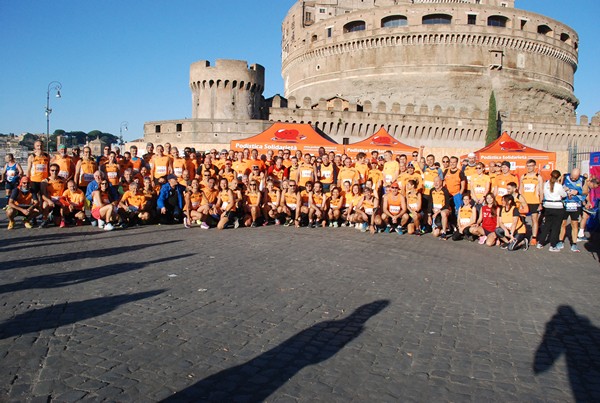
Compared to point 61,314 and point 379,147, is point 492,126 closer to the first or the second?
point 379,147

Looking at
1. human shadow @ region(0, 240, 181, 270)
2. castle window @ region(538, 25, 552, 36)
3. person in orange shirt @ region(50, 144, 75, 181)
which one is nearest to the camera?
human shadow @ region(0, 240, 181, 270)

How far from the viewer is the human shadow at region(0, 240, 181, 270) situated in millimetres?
6758

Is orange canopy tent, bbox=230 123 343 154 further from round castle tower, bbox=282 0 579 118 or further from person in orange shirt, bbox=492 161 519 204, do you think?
round castle tower, bbox=282 0 579 118

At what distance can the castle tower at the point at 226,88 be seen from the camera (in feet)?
129

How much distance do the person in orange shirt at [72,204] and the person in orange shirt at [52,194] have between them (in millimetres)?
156

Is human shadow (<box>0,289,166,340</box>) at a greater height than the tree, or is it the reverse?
the tree

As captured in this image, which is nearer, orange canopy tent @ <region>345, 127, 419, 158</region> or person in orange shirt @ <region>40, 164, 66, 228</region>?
person in orange shirt @ <region>40, 164, 66, 228</region>

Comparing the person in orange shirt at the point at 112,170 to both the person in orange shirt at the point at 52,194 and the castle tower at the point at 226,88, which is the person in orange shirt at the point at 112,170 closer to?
the person in orange shirt at the point at 52,194

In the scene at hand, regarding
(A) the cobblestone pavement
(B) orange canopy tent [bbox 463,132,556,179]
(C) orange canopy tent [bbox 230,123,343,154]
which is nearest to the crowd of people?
(A) the cobblestone pavement

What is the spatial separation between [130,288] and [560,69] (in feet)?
194

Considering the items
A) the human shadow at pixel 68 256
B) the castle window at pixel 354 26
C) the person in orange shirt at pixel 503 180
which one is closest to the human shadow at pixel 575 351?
the person in orange shirt at pixel 503 180

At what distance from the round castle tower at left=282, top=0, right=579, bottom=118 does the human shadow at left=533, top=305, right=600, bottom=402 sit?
4563cm

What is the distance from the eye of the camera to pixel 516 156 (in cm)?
2019

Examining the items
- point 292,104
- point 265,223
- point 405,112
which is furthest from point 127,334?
point 405,112
